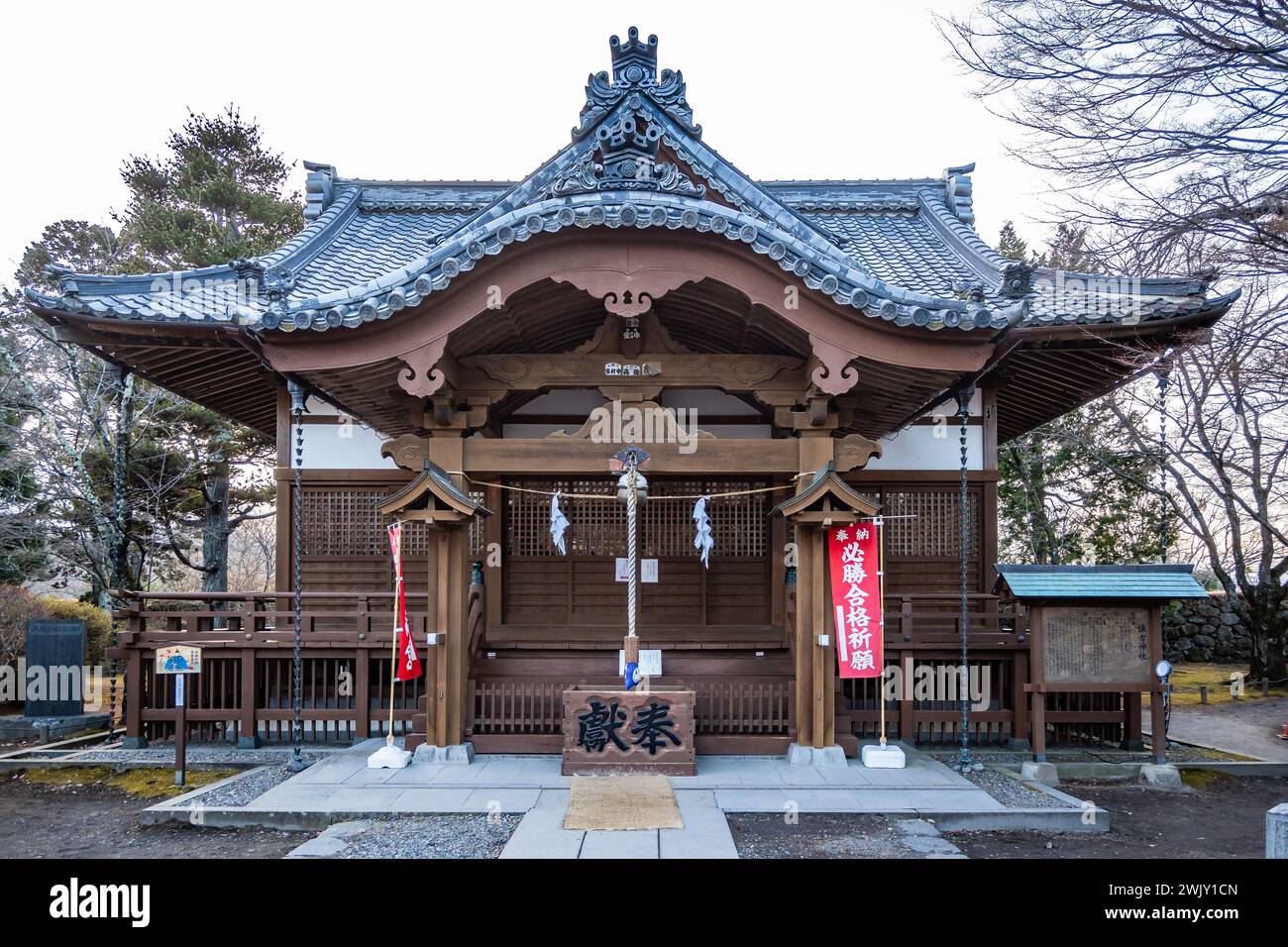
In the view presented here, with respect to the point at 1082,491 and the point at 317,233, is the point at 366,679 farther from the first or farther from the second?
the point at 1082,491

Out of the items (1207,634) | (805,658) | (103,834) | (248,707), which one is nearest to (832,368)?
(805,658)

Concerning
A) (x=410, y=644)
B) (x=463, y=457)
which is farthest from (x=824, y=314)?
(x=410, y=644)

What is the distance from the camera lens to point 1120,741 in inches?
399

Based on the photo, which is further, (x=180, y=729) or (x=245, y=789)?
(x=180, y=729)

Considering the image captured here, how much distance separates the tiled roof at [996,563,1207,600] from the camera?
8.62 m

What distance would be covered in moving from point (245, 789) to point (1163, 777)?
9.99 meters

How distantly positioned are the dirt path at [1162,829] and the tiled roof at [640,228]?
4.83 metres

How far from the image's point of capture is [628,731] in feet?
26.5

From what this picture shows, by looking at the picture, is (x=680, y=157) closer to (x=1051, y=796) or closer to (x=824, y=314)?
(x=824, y=314)

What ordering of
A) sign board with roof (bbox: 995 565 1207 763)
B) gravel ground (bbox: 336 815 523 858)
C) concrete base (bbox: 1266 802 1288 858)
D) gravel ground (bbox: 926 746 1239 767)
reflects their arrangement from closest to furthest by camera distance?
concrete base (bbox: 1266 802 1288 858), gravel ground (bbox: 336 815 523 858), sign board with roof (bbox: 995 565 1207 763), gravel ground (bbox: 926 746 1239 767)

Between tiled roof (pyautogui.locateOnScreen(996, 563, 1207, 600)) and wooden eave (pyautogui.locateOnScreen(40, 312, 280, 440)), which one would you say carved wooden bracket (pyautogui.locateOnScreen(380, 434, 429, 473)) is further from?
tiled roof (pyautogui.locateOnScreen(996, 563, 1207, 600))

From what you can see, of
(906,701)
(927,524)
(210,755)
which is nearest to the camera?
(210,755)

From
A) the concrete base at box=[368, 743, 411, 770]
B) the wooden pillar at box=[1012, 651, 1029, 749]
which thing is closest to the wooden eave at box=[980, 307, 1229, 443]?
the wooden pillar at box=[1012, 651, 1029, 749]

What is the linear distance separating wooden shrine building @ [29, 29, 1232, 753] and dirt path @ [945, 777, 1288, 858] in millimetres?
1317
